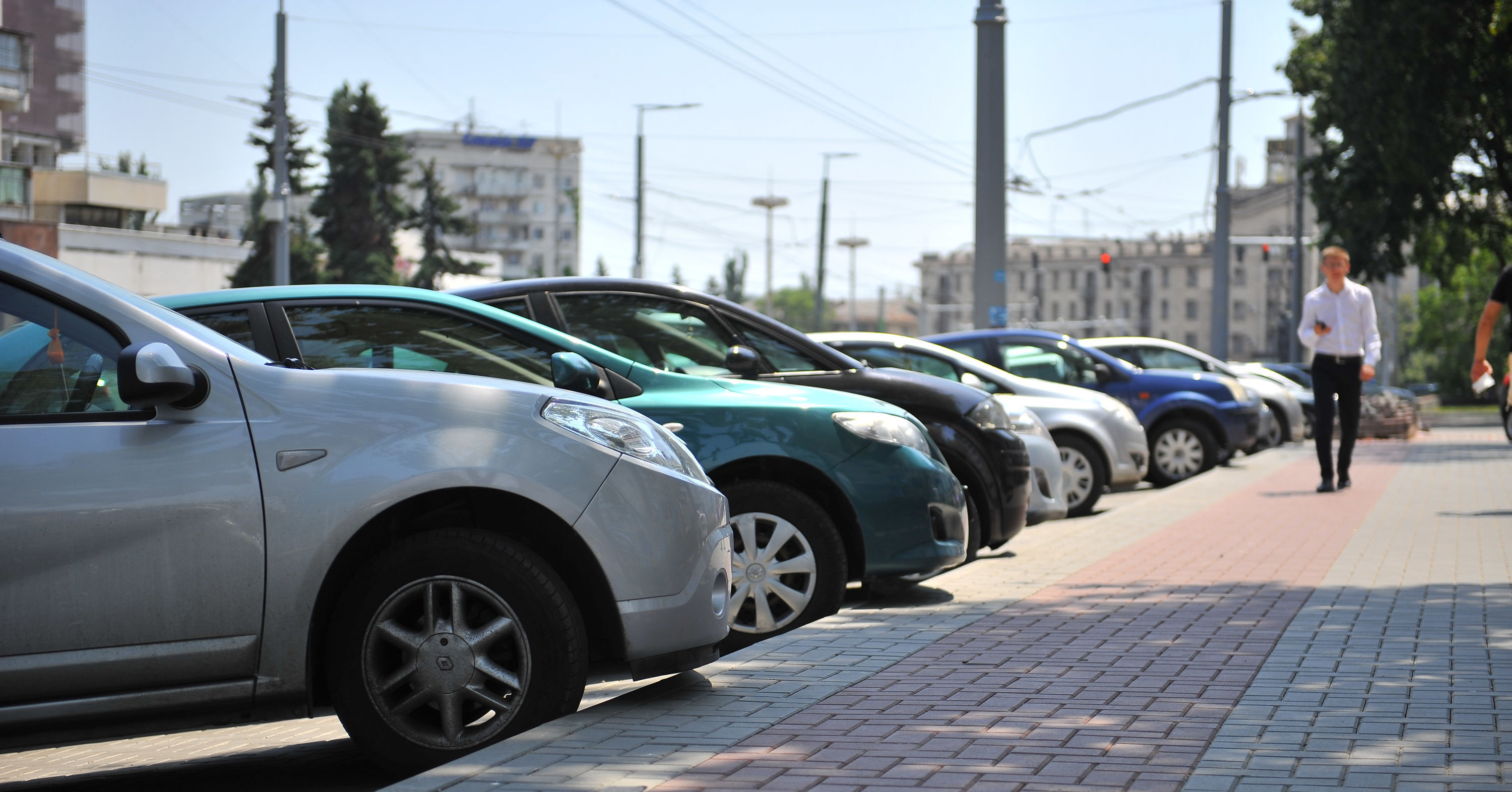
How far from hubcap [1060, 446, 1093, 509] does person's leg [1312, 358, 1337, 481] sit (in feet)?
5.81

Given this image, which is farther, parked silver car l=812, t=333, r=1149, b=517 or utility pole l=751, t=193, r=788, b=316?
utility pole l=751, t=193, r=788, b=316

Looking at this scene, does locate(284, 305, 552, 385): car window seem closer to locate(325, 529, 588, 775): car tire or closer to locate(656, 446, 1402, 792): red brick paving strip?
locate(325, 529, 588, 775): car tire

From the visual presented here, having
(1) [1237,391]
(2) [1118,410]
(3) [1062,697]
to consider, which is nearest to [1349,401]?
(2) [1118,410]

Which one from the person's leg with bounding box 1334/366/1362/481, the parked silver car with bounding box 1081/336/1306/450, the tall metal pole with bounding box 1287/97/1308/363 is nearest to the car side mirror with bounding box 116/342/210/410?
the person's leg with bounding box 1334/366/1362/481

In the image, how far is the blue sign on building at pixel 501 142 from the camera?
132 m

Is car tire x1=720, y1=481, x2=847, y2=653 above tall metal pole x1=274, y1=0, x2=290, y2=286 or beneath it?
beneath

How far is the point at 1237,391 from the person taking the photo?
16.4m

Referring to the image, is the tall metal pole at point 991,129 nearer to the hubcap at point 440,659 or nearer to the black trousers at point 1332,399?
the black trousers at point 1332,399

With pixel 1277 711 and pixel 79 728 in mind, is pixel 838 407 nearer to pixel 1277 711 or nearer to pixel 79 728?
pixel 1277 711

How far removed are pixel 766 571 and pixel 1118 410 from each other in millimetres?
7364

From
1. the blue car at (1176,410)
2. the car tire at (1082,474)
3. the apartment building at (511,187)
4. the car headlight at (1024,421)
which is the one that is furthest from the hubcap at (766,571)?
the apartment building at (511,187)

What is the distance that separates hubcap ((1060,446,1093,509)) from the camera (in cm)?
1216

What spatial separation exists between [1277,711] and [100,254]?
59.6 meters

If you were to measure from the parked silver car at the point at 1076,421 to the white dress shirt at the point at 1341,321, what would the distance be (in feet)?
5.48
